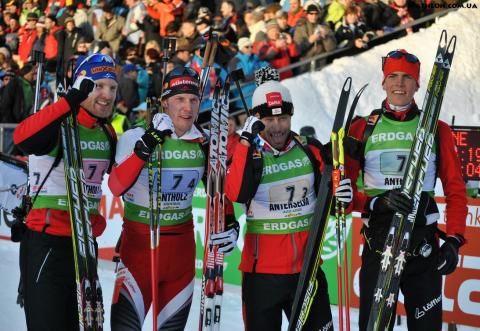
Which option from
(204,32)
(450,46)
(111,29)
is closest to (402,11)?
(204,32)

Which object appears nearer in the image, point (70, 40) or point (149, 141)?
point (149, 141)

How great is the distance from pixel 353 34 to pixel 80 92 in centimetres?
952

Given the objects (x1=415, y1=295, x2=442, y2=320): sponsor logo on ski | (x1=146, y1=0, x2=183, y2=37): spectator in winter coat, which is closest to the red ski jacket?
(x1=415, y1=295, x2=442, y2=320): sponsor logo on ski

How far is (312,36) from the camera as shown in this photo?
13188 millimetres

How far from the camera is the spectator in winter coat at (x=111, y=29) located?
15.6 metres

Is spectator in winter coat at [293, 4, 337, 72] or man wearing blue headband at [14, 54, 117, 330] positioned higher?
spectator in winter coat at [293, 4, 337, 72]

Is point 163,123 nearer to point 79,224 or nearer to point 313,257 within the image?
point 79,224

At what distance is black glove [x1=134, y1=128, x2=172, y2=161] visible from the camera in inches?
184

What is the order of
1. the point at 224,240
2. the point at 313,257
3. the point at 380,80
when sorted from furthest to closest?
the point at 380,80 → the point at 224,240 → the point at 313,257

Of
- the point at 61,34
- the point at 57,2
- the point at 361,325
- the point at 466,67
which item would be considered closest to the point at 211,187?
the point at 361,325

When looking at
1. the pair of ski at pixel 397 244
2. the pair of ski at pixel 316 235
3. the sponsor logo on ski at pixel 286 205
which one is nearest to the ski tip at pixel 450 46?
the pair of ski at pixel 397 244

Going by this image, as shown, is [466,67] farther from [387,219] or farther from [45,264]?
[45,264]

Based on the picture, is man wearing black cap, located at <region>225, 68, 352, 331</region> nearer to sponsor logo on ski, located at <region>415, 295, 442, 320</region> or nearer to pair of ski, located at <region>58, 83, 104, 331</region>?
sponsor logo on ski, located at <region>415, 295, 442, 320</region>

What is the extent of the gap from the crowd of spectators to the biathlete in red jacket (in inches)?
255
